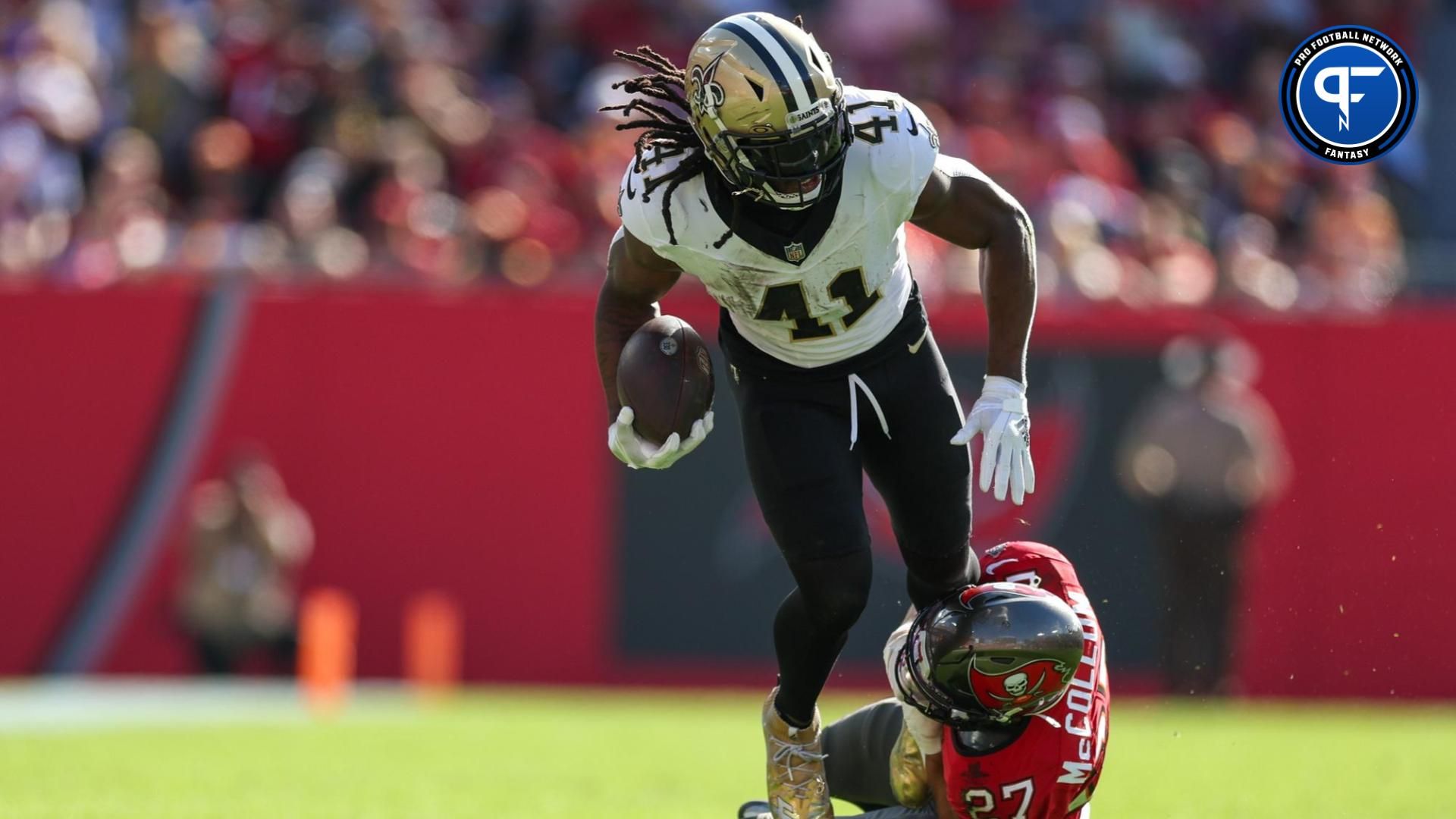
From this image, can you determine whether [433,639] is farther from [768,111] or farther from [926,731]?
[768,111]

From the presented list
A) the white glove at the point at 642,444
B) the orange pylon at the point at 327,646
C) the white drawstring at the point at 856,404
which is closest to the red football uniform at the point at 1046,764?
the white drawstring at the point at 856,404

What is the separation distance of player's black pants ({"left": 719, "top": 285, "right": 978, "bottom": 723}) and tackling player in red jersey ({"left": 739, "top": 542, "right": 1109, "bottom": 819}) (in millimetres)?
190

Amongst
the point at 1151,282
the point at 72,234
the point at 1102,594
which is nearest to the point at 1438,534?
the point at 1102,594

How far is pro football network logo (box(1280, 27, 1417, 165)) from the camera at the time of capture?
7.11 metres

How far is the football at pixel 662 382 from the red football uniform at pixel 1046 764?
1.07 meters

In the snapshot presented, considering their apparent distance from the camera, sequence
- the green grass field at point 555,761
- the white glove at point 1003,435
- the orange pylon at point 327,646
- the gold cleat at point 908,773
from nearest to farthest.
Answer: the white glove at point 1003,435 < the gold cleat at point 908,773 < the green grass field at point 555,761 < the orange pylon at point 327,646

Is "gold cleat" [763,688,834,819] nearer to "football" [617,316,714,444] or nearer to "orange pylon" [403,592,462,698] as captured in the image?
"football" [617,316,714,444]

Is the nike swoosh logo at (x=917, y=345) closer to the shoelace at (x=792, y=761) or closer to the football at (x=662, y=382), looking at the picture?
the football at (x=662, y=382)

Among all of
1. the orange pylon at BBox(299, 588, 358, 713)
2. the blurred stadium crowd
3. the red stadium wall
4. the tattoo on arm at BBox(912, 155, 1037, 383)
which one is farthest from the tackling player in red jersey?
the blurred stadium crowd

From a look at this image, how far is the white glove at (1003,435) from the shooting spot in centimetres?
538

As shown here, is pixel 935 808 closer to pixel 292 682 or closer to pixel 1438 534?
pixel 1438 534

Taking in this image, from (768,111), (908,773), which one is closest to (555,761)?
(908,773)

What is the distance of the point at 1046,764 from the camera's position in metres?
5.16

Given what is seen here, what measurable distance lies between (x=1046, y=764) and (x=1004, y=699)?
23cm
